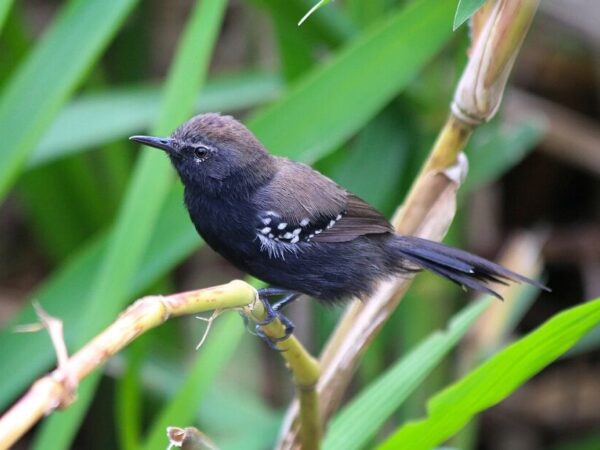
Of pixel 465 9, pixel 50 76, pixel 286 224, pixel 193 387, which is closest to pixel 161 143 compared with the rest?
pixel 286 224

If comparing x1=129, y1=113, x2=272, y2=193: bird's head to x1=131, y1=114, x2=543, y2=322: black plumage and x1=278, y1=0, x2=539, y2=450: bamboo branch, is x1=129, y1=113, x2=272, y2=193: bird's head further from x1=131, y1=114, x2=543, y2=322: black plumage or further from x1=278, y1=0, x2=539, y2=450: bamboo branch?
x1=278, y1=0, x2=539, y2=450: bamboo branch

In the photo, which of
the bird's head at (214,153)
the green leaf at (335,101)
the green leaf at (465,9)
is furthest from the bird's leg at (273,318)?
the green leaf at (465,9)

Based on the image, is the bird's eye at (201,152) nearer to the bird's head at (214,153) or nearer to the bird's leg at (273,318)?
the bird's head at (214,153)

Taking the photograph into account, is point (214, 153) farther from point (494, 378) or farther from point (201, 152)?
point (494, 378)

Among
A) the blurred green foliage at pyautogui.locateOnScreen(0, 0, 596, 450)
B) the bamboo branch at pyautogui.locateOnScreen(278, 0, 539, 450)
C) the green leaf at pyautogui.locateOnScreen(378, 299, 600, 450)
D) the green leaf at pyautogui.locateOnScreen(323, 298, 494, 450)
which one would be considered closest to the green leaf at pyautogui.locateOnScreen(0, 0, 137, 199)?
the blurred green foliage at pyautogui.locateOnScreen(0, 0, 596, 450)

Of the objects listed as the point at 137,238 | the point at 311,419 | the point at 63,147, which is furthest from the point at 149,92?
the point at 311,419

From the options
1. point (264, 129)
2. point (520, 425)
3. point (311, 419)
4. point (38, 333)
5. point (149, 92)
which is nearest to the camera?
point (311, 419)

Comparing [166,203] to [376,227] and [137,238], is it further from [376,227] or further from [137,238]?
[376,227]
